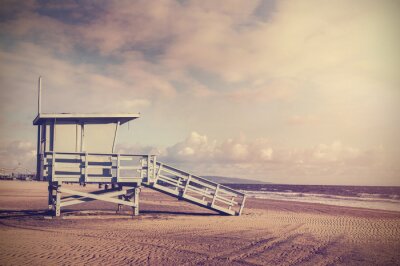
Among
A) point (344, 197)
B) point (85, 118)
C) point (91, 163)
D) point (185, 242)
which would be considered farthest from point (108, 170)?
point (344, 197)

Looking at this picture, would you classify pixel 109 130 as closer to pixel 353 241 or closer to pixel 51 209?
pixel 51 209

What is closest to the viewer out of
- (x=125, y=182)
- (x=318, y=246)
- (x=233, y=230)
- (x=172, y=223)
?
(x=318, y=246)

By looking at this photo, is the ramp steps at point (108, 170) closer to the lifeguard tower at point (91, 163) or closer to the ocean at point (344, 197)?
the lifeguard tower at point (91, 163)

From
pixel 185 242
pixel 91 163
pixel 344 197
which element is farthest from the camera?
pixel 344 197

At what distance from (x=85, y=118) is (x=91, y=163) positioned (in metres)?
2.04

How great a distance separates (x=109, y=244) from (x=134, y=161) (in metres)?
5.87

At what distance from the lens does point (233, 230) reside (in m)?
11.9

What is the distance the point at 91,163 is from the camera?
14.7 meters

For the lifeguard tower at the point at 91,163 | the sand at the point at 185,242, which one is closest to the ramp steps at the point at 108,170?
the lifeguard tower at the point at 91,163

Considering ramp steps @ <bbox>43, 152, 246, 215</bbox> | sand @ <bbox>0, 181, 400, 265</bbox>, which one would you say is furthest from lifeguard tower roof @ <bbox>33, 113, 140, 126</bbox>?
sand @ <bbox>0, 181, 400, 265</bbox>

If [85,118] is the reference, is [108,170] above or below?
below

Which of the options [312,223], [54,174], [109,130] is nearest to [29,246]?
[54,174]

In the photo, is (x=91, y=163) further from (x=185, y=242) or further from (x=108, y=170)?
(x=185, y=242)

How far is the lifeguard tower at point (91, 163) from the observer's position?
13.6 m
